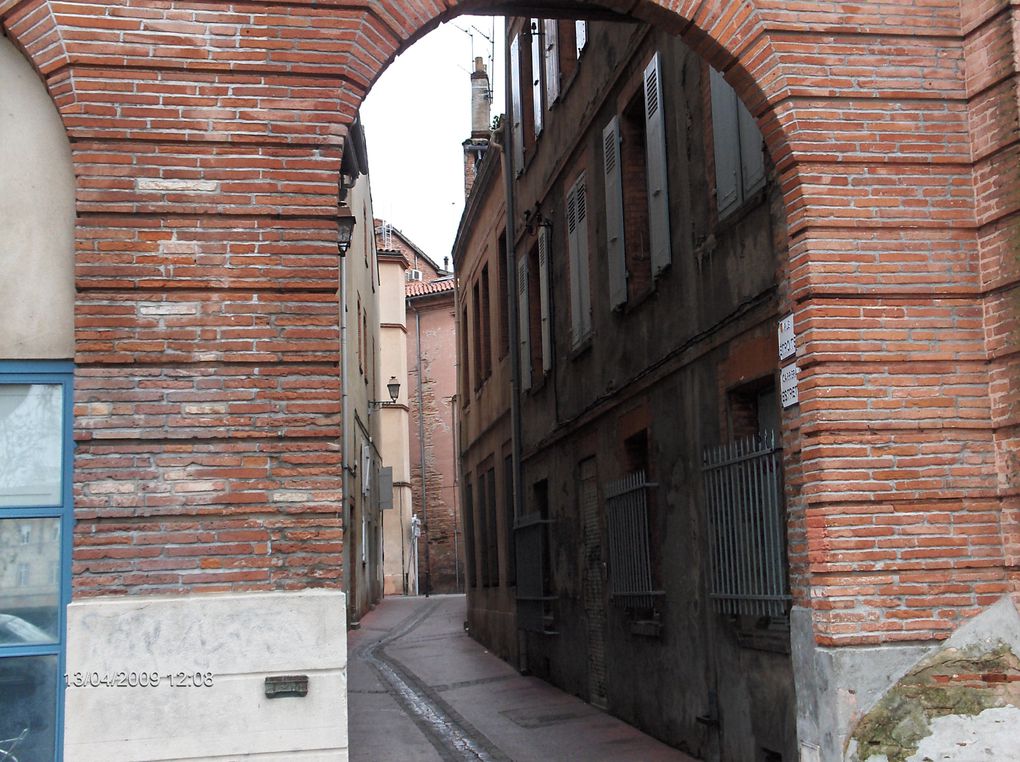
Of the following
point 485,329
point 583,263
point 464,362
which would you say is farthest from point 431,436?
point 583,263

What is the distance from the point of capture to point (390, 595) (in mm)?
42969

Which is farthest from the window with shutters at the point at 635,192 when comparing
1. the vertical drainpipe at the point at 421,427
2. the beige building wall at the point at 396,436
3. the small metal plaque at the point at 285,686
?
the vertical drainpipe at the point at 421,427

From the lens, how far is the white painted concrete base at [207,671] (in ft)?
20.3

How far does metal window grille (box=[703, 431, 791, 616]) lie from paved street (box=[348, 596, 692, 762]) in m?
1.97

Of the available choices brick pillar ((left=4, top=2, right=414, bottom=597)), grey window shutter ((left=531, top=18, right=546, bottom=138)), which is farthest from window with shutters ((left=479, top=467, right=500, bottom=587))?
brick pillar ((left=4, top=2, right=414, bottom=597))

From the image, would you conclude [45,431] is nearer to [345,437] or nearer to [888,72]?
[888,72]

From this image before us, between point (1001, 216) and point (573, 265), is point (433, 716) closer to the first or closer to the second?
point (573, 265)

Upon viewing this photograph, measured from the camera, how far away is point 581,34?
14.7 meters

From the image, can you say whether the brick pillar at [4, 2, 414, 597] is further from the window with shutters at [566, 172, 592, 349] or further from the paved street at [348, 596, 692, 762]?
the window with shutters at [566, 172, 592, 349]

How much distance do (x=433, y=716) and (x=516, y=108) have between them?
964 centimetres

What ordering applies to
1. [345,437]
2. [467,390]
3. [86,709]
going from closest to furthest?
[86,709], [345,437], [467,390]

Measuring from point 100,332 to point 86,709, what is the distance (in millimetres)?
1844

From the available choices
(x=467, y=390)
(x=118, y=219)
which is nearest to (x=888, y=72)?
(x=118, y=219)

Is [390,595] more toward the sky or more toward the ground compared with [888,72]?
more toward the ground
